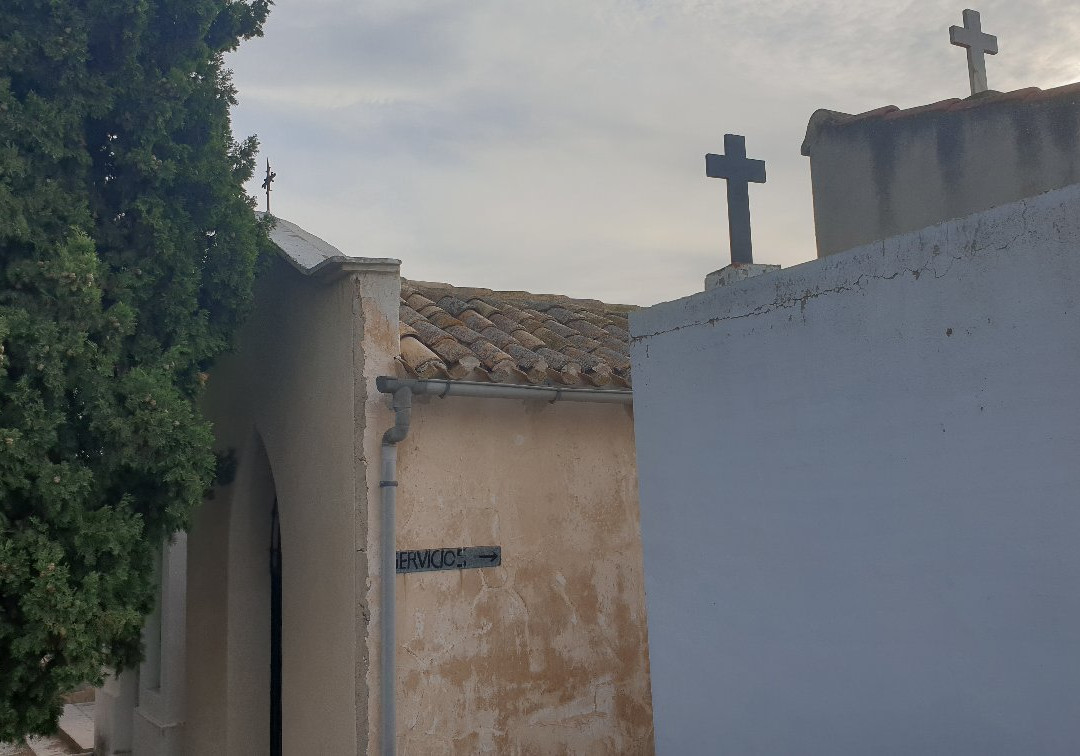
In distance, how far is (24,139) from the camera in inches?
211

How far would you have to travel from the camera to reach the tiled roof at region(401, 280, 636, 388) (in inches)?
264

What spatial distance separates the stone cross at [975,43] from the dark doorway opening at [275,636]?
629cm

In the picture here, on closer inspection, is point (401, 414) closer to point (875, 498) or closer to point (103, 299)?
point (103, 299)

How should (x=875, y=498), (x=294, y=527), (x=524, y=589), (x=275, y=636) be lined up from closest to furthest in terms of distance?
(x=875, y=498), (x=524, y=589), (x=294, y=527), (x=275, y=636)

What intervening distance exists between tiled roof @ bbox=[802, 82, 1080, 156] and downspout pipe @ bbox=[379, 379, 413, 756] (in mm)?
3039

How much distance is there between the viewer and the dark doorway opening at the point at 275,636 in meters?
8.35

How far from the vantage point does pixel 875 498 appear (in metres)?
3.78

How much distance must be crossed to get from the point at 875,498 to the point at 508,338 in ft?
13.1

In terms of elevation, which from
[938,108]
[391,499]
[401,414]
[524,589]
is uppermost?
[938,108]

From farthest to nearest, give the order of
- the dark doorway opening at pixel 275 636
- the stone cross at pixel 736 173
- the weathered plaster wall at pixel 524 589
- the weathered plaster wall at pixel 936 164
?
the dark doorway opening at pixel 275 636, the weathered plaster wall at pixel 524 589, the stone cross at pixel 736 173, the weathered plaster wall at pixel 936 164

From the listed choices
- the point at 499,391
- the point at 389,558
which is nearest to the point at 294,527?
the point at 389,558

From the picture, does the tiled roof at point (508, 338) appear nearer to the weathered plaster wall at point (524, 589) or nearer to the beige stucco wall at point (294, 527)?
the weathered plaster wall at point (524, 589)

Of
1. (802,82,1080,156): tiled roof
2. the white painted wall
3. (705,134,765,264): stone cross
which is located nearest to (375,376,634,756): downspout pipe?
(705,134,765,264): stone cross

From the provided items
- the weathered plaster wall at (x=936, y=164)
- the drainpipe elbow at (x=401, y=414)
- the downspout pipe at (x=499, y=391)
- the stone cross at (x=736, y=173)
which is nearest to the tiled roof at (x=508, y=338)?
the downspout pipe at (x=499, y=391)
